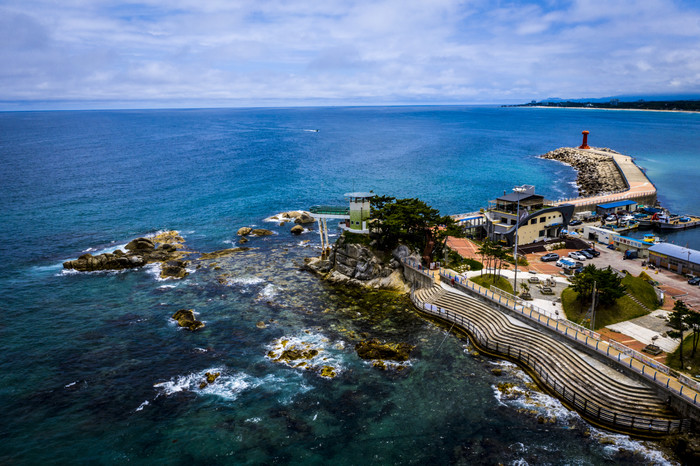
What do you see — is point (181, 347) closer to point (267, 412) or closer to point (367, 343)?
point (267, 412)

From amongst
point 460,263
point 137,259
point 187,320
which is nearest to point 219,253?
point 137,259

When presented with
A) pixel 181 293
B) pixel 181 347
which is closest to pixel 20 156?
pixel 181 293

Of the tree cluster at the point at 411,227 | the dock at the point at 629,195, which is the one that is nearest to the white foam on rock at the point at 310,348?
the tree cluster at the point at 411,227

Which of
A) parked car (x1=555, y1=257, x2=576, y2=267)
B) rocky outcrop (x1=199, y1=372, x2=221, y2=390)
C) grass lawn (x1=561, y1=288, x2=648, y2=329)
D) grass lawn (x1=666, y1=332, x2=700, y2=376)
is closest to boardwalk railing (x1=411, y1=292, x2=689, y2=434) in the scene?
grass lawn (x1=666, y1=332, x2=700, y2=376)

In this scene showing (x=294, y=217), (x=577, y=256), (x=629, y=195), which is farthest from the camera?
(x=629, y=195)

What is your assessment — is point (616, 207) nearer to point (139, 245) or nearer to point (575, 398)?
point (575, 398)

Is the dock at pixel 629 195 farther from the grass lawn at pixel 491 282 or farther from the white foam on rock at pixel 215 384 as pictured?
the white foam on rock at pixel 215 384

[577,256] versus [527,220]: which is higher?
[527,220]
